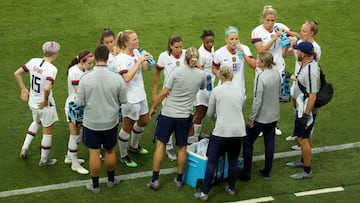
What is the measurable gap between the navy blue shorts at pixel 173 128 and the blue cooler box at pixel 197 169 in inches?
10.8

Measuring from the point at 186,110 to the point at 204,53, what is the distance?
50.0 inches

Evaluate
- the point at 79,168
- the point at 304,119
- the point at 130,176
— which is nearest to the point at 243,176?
the point at 304,119

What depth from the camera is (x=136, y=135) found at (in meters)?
9.41

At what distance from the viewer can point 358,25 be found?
44.4 feet

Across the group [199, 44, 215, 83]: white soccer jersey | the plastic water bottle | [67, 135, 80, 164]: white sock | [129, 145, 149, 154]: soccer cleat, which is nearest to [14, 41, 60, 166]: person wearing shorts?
[67, 135, 80, 164]: white sock

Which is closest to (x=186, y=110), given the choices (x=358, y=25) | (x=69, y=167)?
(x=69, y=167)

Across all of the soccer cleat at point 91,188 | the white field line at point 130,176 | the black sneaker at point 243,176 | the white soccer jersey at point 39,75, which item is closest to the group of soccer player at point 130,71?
the white soccer jersey at point 39,75

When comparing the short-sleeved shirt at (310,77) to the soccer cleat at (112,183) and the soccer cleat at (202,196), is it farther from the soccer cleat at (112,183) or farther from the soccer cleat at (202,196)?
the soccer cleat at (112,183)

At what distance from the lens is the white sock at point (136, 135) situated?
30.6ft

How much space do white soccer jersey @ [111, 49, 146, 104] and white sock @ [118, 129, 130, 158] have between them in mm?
515

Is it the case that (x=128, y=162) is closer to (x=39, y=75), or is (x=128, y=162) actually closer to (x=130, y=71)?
(x=130, y=71)

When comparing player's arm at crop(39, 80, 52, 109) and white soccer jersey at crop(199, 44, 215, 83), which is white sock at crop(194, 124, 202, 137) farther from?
player's arm at crop(39, 80, 52, 109)

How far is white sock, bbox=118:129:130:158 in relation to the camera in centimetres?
910

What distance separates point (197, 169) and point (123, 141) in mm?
1164
